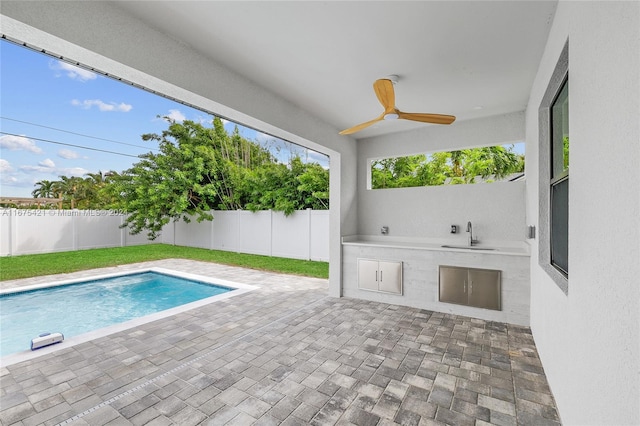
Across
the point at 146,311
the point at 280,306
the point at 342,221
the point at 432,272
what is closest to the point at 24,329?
the point at 146,311

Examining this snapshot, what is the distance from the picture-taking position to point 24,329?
4.11 meters

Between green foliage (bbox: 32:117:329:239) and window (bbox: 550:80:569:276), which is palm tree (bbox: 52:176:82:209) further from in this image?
window (bbox: 550:80:569:276)

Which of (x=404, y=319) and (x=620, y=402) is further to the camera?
(x=404, y=319)

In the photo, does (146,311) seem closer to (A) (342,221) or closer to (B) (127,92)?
(A) (342,221)

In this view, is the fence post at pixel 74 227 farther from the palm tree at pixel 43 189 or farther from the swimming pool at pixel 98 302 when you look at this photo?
the swimming pool at pixel 98 302

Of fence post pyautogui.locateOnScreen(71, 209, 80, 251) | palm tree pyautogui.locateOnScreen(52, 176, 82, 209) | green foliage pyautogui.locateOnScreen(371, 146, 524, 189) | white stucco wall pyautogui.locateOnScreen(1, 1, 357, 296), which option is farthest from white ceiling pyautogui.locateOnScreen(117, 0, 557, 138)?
palm tree pyautogui.locateOnScreen(52, 176, 82, 209)

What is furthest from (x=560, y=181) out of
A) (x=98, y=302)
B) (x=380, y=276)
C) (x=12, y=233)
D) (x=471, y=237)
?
(x=12, y=233)

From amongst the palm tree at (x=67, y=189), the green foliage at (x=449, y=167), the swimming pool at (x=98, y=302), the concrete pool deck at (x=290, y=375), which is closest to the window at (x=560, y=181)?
the concrete pool deck at (x=290, y=375)

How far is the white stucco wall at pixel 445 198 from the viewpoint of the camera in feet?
14.0

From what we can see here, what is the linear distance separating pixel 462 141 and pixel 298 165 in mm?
5612

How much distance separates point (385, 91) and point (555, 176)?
164 cm

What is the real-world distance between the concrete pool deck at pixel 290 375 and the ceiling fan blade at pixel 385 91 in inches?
98.9

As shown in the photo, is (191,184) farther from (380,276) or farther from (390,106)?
(390,106)

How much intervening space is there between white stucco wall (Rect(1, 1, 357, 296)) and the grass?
410 cm
